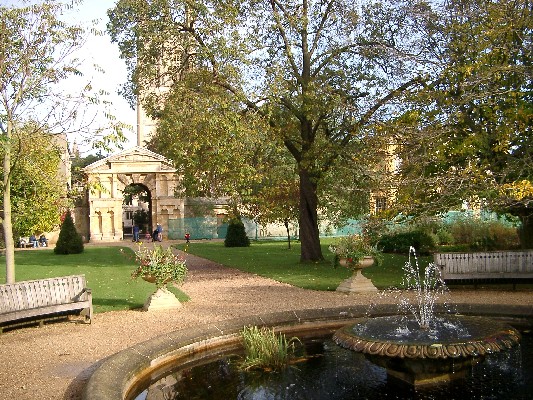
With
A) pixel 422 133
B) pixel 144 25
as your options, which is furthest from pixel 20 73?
pixel 422 133

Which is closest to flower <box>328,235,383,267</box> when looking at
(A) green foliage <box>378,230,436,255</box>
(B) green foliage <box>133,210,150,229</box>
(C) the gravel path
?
(C) the gravel path

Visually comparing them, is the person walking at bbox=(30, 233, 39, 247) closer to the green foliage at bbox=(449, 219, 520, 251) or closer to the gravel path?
the green foliage at bbox=(449, 219, 520, 251)

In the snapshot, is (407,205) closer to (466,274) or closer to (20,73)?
(466,274)

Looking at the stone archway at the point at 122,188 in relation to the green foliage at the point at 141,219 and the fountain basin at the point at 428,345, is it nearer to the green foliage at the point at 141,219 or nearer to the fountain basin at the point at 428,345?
the green foliage at the point at 141,219

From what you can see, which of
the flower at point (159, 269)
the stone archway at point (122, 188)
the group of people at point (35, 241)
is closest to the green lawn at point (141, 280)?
the flower at point (159, 269)

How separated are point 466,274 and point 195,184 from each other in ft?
30.0

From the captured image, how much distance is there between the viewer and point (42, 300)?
11.2 metres

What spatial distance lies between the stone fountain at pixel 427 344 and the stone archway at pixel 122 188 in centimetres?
4210

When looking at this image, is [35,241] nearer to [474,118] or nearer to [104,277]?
[104,277]

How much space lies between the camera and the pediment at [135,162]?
49.1 m

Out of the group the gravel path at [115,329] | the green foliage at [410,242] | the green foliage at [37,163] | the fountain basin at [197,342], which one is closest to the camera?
the fountain basin at [197,342]

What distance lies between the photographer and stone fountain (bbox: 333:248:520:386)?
6.28 meters

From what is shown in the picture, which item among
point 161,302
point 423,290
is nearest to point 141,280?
point 161,302

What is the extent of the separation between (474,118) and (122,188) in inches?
1574
